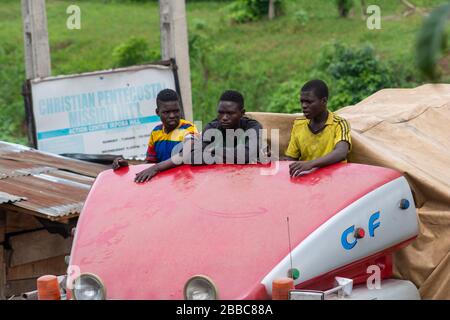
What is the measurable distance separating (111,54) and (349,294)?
16052 millimetres

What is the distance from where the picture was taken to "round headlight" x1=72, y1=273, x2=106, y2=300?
14.1ft

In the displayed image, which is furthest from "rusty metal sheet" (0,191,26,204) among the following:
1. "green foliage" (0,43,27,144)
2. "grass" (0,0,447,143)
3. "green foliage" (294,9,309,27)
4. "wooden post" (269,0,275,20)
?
"wooden post" (269,0,275,20)

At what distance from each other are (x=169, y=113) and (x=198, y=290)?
6.67 feet

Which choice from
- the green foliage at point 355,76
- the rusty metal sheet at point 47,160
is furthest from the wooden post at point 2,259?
the green foliage at point 355,76

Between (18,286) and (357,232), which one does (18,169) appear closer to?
(18,286)

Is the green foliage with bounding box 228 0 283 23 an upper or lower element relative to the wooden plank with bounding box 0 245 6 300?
upper

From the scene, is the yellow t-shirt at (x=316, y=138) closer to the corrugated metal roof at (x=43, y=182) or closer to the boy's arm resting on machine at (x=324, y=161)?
the boy's arm resting on machine at (x=324, y=161)

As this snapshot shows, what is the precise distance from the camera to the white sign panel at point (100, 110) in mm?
9250

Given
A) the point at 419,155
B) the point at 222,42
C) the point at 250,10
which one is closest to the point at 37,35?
the point at 419,155

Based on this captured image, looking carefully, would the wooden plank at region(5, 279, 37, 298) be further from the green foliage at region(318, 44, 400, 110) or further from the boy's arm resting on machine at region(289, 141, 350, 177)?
the green foliage at region(318, 44, 400, 110)

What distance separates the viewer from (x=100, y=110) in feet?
31.1

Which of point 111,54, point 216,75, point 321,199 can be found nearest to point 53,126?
point 321,199

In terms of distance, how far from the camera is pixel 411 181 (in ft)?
16.9

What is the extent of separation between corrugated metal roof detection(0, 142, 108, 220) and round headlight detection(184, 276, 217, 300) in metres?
2.21
